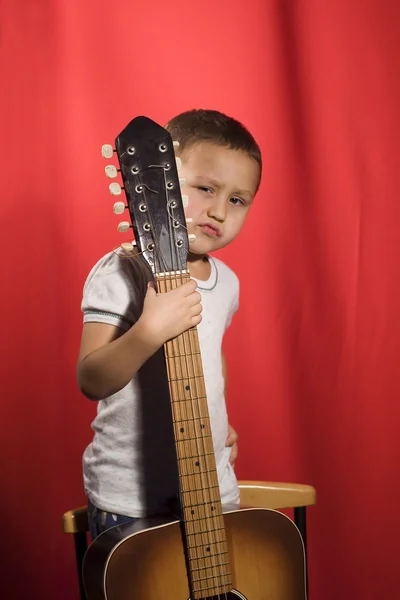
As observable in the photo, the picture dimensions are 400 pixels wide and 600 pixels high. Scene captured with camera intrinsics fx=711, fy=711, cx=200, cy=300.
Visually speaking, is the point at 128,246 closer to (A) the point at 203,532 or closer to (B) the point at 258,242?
(A) the point at 203,532

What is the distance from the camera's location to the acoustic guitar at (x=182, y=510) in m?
0.82

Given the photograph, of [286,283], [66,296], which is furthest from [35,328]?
[286,283]

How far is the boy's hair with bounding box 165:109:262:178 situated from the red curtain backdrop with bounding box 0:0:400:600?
1.28 feet

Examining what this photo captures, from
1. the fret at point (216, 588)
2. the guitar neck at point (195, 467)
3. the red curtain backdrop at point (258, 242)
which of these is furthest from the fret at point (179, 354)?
the red curtain backdrop at point (258, 242)

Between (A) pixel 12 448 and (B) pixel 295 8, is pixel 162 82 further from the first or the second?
(A) pixel 12 448

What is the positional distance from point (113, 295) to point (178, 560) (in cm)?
32

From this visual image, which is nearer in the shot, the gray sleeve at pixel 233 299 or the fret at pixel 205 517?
the fret at pixel 205 517

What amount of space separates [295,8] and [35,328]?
2.63 feet

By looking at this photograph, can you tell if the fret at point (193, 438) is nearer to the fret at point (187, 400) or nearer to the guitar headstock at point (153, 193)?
the fret at point (187, 400)

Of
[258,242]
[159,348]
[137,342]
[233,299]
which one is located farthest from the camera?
[258,242]

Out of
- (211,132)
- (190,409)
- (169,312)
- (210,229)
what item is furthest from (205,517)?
(211,132)

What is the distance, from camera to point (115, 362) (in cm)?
82

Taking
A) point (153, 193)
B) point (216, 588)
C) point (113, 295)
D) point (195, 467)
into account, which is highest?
point (153, 193)

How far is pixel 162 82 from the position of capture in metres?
1.34
